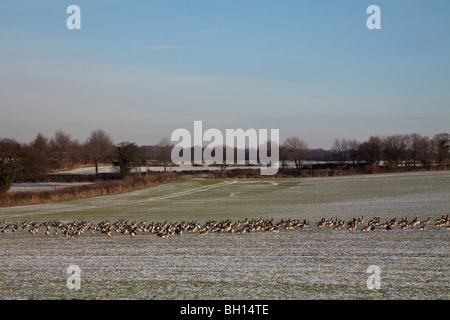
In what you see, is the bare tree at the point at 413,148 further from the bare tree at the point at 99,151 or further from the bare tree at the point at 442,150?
the bare tree at the point at 99,151

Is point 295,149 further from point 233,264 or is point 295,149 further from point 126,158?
point 233,264

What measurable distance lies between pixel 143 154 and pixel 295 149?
47.4m

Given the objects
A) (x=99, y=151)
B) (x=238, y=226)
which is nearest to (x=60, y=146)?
(x=99, y=151)

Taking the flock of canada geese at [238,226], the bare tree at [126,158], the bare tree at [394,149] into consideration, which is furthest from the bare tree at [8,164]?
the bare tree at [394,149]

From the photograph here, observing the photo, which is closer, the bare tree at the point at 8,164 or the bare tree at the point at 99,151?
the bare tree at the point at 8,164

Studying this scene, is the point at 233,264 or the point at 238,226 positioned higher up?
the point at 233,264

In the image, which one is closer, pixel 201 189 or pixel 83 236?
pixel 83 236

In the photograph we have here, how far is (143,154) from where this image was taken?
124 meters

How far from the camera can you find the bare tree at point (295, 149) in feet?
440

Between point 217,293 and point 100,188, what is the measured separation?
54.0 m

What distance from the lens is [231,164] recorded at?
127062 mm
